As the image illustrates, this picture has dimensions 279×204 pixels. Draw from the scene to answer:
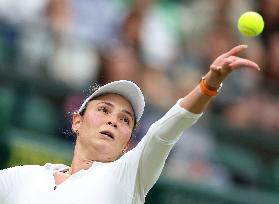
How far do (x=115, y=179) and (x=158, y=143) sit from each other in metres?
0.35

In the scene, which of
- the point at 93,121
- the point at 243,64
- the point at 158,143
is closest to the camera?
the point at 243,64

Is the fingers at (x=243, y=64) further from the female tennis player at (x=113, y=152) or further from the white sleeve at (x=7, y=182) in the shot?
the white sleeve at (x=7, y=182)

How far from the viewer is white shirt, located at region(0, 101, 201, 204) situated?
4.71 metres

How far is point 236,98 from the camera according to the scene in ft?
37.5

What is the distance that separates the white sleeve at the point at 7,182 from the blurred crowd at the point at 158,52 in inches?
164

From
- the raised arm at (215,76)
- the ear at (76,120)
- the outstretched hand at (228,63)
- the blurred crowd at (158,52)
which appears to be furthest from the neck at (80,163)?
the blurred crowd at (158,52)

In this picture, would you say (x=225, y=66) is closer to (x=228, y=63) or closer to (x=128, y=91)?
(x=228, y=63)

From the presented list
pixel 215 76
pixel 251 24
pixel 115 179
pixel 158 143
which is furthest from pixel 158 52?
pixel 215 76

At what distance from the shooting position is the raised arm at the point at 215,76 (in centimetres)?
452

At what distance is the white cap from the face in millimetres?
30

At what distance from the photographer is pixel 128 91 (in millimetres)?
5363

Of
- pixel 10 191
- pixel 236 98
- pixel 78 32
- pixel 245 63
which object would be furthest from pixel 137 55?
pixel 245 63

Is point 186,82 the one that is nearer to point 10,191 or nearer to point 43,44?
point 43,44

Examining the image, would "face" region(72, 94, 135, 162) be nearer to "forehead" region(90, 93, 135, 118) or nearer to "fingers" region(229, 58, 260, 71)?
"forehead" region(90, 93, 135, 118)
